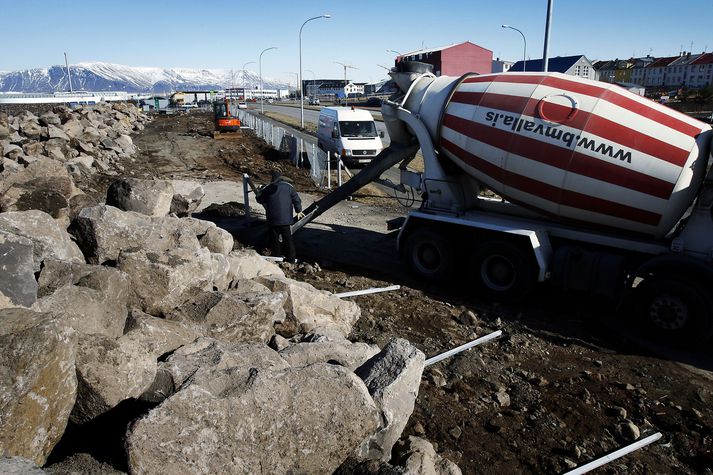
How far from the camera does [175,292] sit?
534 cm

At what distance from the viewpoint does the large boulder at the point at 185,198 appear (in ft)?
31.9

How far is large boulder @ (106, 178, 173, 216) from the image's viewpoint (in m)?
7.66

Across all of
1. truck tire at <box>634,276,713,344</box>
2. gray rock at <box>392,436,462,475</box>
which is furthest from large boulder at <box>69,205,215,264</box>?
truck tire at <box>634,276,713,344</box>

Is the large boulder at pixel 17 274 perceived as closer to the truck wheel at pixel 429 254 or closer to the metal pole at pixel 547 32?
the truck wheel at pixel 429 254

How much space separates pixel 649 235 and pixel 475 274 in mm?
2506

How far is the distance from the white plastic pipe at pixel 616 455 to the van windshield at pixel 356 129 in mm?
16808

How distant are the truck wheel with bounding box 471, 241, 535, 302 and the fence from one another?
886 cm

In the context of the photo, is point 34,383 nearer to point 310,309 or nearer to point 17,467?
point 17,467

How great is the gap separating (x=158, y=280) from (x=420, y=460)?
3.22 m

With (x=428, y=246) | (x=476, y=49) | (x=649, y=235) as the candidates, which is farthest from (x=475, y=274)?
(x=476, y=49)

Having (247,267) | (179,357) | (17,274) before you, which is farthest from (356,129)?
(179,357)

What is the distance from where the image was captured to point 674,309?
6.57m

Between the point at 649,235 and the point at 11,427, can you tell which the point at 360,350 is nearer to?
the point at 11,427

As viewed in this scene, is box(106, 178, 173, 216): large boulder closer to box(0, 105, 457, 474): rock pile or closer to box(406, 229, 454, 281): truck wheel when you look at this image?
box(0, 105, 457, 474): rock pile
